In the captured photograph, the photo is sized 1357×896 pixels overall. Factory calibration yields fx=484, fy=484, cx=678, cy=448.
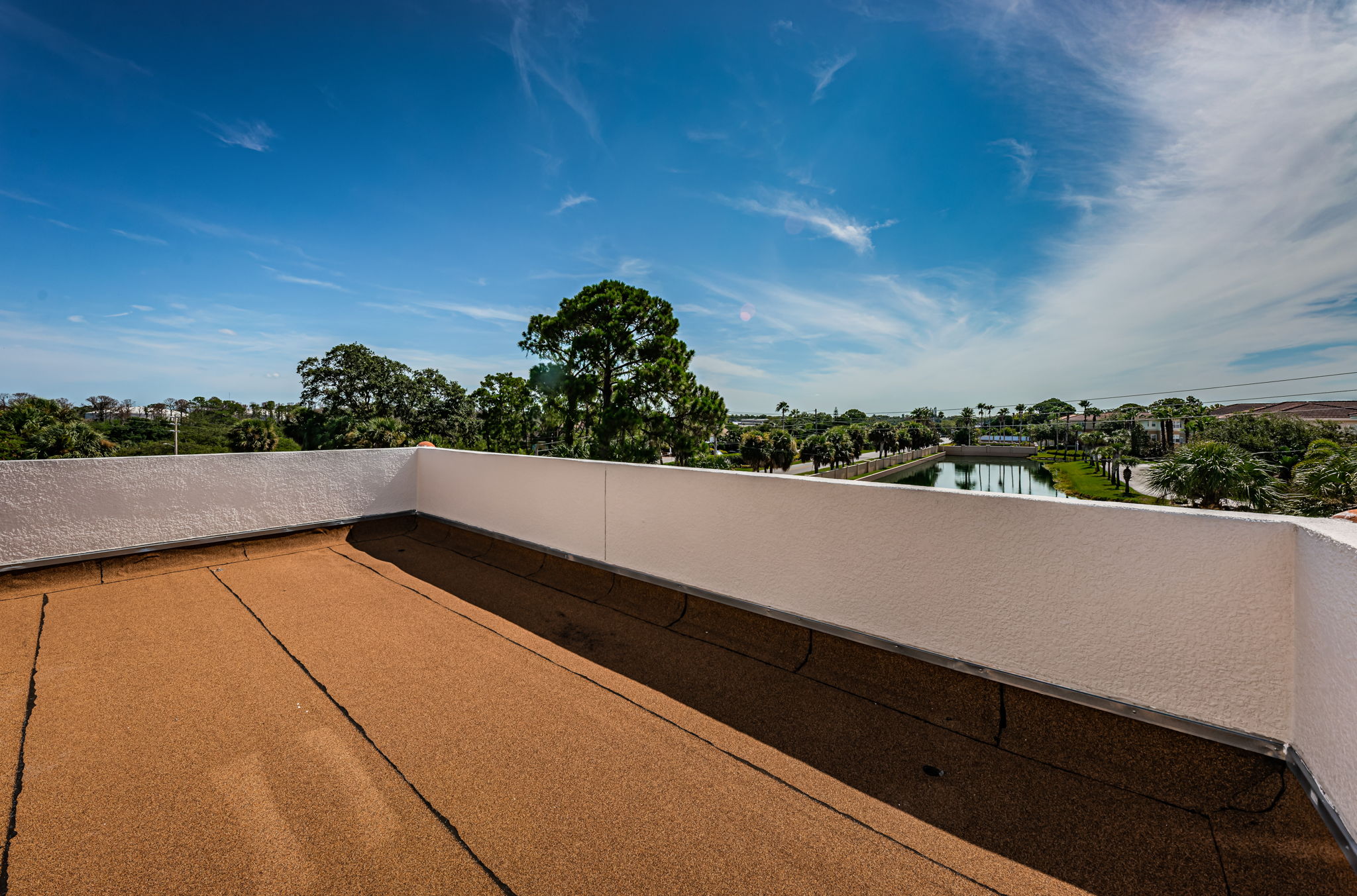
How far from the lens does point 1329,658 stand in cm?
123

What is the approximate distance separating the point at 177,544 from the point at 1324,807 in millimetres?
6510

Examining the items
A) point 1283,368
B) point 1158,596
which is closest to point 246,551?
point 1158,596

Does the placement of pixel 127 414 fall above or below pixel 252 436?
above

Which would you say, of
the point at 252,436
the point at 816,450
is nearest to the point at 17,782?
the point at 252,436

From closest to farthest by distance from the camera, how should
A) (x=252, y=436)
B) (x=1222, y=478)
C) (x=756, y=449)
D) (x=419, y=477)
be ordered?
(x=419, y=477), (x=1222, y=478), (x=252, y=436), (x=756, y=449)

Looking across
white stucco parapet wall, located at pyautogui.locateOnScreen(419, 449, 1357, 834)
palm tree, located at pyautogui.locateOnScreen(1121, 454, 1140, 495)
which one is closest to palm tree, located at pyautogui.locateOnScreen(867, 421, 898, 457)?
palm tree, located at pyautogui.locateOnScreen(1121, 454, 1140, 495)

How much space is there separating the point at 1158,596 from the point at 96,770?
368cm

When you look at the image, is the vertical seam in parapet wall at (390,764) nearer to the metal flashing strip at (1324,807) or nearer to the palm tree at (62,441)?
the metal flashing strip at (1324,807)

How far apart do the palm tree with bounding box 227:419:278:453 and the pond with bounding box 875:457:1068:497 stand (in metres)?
51.9

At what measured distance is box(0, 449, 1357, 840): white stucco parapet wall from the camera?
1398 millimetres

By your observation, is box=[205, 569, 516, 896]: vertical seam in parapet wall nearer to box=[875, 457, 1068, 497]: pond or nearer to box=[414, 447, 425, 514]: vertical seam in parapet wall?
box=[414, 447, 425, 514]: vertical seam in parapet wall

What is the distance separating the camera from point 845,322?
3844cm

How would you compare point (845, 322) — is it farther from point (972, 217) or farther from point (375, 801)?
point (375, 801)

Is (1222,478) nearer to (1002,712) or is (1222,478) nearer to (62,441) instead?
(1002,712)
